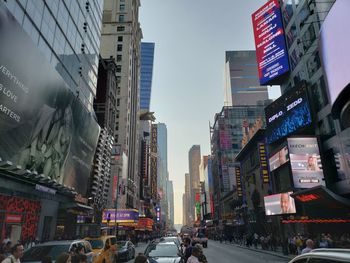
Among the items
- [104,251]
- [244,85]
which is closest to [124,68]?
[104,251]

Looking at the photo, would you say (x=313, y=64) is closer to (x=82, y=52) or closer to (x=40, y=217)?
(x=82, y=52)

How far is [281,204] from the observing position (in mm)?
39656

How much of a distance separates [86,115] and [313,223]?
31.3 meters

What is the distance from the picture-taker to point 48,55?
28.5 m

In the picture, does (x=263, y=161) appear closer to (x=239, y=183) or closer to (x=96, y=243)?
(x=239, y=183)

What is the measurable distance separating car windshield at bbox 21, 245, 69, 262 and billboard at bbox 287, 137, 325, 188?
31.2 meters

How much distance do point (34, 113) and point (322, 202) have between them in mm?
30391

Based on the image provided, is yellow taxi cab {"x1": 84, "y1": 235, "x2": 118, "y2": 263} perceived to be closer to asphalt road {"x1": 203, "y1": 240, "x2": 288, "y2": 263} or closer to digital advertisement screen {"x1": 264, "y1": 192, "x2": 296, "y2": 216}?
asphalt road {"x1": 203, "y1": 240, "x2": 288, "y2": 263}

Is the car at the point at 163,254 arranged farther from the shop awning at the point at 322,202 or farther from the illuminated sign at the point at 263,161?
the illuminated sign at the point at 263,161

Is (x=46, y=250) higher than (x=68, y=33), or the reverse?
(x=68, y=33)

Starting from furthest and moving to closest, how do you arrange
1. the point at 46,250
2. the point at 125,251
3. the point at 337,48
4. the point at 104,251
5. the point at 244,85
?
the point at 244,85
the point at 125,251
the point at 337,48
the point at 104,251
the point at 46,250

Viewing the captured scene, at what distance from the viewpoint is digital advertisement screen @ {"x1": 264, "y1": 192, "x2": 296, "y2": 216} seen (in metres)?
37.8

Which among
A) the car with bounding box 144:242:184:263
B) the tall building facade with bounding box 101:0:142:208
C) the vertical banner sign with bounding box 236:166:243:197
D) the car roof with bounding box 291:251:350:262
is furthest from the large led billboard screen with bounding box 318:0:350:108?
the tall building facade with bounding box 101:0:142:208

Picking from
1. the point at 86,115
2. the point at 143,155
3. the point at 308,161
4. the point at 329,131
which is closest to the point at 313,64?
the point at 329,131
